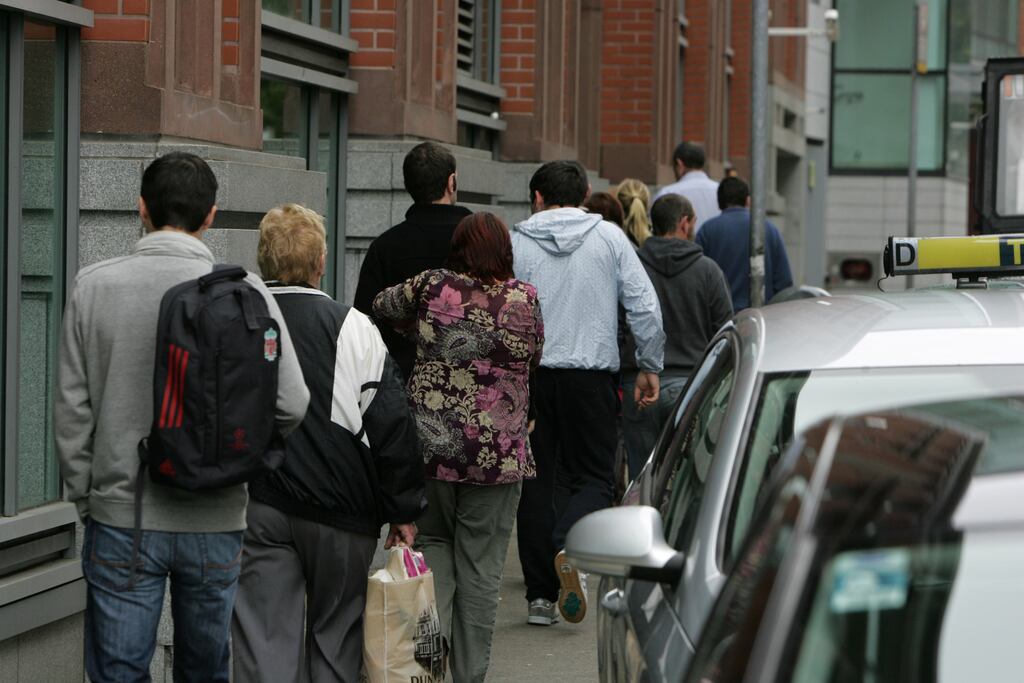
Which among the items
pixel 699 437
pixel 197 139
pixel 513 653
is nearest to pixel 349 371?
pixel 699 437

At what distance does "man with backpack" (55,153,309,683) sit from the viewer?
14.5 ft

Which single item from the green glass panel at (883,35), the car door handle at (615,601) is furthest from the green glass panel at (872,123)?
the car door handle at (615,601)

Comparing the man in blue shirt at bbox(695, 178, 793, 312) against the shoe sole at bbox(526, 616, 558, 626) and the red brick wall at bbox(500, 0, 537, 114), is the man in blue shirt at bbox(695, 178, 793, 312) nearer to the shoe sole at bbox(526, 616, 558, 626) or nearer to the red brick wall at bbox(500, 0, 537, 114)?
the red brick wall at bbox(500, 0, 537, 114)

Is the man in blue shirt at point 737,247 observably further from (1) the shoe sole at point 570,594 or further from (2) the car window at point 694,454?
(2) the car window at point 694,454

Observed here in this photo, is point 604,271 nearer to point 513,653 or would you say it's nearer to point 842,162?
point 513,653

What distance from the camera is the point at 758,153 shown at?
41.6 feet

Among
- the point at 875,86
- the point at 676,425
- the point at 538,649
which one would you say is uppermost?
the point at 875,86

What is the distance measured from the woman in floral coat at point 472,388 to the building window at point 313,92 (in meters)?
2.61

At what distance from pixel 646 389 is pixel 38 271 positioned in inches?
123

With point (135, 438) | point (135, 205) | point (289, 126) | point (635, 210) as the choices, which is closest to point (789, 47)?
point (635, 210)

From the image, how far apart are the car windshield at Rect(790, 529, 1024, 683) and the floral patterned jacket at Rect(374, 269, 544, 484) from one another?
11.9 ft

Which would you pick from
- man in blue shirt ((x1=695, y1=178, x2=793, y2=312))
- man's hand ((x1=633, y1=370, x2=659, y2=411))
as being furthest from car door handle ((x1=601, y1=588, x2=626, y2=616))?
man in blue shirt ((x1=695, y1=178, x2=793, y2=312))

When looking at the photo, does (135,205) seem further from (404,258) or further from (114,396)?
(114,396)

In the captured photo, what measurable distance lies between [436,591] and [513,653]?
1163 mm
